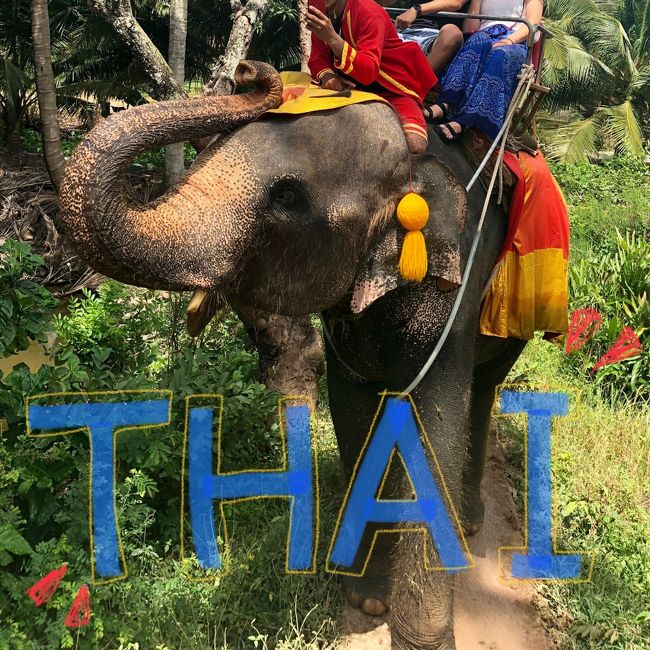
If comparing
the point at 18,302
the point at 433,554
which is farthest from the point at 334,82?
the point at 18,302

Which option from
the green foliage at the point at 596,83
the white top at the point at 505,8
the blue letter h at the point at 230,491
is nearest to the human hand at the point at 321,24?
the white top at the point at 505,8

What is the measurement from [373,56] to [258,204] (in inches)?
24.7

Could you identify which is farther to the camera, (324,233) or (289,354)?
(289,354)

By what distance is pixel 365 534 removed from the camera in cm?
A: 282

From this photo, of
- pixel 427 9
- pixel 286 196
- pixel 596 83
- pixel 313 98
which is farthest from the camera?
pixel 596 83

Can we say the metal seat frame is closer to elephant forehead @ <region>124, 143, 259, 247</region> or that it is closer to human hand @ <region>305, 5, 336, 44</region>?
human hand @ <region>305, 5, 336, 44</region>

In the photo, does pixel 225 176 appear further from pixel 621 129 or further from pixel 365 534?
pixel 621 129

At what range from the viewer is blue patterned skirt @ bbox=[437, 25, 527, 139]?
7.25 feet

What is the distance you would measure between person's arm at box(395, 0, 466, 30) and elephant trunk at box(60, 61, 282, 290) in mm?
1100

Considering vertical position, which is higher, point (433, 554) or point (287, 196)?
point (287, 196)

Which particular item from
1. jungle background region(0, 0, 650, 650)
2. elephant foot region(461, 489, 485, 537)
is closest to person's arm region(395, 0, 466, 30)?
jungle background region(0, 0, 650, 650)

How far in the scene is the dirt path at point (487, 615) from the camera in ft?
9.11

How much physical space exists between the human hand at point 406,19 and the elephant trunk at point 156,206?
1.09m

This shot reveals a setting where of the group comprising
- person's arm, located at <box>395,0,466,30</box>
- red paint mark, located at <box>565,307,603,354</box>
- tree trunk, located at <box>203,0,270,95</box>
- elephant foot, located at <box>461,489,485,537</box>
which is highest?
person's arm, located at <box>395,0,466,30</box>
